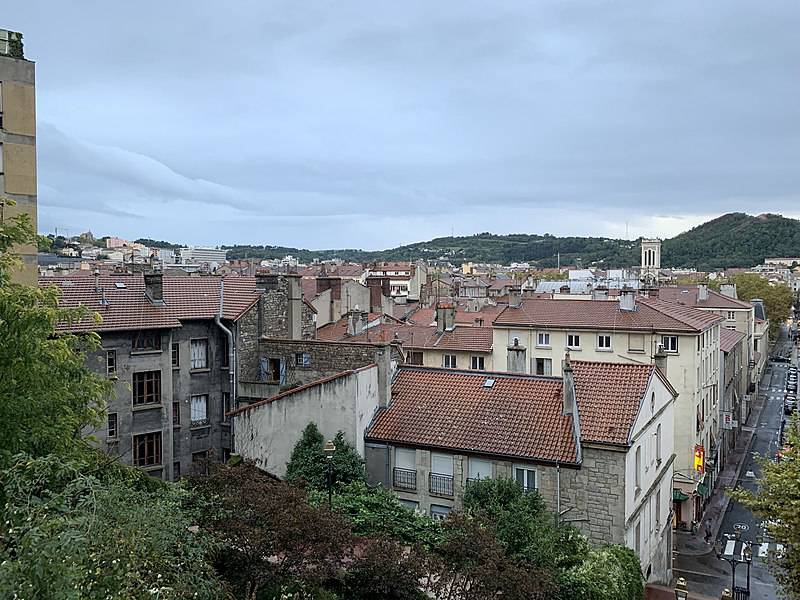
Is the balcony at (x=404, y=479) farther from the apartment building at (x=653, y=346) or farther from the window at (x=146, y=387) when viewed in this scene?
the apartment building at (x=653, y=346)

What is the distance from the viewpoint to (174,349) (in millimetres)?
32188

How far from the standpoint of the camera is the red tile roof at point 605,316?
1654 inches

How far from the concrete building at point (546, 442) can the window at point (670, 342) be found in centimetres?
1400

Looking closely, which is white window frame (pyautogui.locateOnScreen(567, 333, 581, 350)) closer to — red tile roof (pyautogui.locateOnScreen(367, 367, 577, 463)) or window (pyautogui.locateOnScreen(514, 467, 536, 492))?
red tile roof (pyautogui.locateOnScreen(367, 367, 577, 463))

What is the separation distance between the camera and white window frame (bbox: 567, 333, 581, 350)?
44.8m

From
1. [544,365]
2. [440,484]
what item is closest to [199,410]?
[440,484]

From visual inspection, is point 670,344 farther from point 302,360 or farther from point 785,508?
point 785,508

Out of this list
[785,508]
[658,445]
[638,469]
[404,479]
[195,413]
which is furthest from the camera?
[195,413]

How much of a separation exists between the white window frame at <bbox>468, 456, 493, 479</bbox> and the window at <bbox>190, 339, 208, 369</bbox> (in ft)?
48.7

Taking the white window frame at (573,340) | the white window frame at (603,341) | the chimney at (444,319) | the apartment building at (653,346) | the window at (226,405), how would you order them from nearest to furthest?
the window at (226,405), the apartment building at (653,346), the white window frame at (603,341), the white window frame at (573,340), the chimney at (444,319)

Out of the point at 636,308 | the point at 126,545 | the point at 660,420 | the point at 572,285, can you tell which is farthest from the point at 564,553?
the point at 572,285

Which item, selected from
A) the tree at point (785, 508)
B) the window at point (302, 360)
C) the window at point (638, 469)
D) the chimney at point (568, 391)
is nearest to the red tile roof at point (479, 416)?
the chimney at point (568, 391)

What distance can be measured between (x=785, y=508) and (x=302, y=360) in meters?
20.4

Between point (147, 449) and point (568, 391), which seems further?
point (147, 449)
